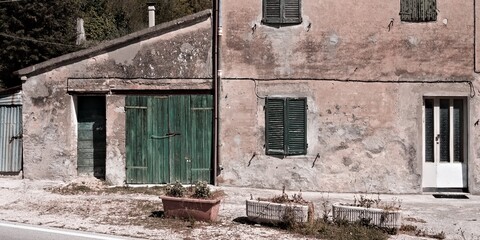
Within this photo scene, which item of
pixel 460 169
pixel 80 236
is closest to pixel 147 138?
pixel 80 236

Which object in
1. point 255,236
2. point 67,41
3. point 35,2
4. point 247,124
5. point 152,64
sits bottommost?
point 255,236

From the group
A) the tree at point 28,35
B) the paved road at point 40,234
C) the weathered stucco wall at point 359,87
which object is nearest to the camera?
the paved road at point 40,234

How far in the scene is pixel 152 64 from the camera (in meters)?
11.8

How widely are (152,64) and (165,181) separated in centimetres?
269

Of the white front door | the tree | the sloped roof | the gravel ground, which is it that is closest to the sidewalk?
the gravel ground

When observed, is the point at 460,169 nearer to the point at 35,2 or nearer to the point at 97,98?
the point at 97,98

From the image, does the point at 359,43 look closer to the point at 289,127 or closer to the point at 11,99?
the point at 289,127

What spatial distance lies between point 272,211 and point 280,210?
143mm

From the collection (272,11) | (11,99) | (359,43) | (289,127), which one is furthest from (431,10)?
(11,99)

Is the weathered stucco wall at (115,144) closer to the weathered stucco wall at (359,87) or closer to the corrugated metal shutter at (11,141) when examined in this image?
the corrugated metal shutter at (11,141)

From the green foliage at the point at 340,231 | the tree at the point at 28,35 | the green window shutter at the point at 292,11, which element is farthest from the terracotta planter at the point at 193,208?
the tree at the point at 28,35

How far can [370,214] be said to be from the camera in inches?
315

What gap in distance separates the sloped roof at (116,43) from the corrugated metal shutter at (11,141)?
1.04 metres

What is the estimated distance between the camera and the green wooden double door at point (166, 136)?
39.0 feet
